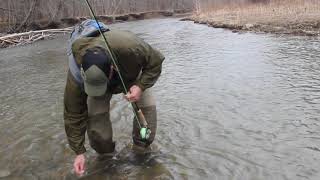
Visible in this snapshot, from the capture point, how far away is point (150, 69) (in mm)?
4500

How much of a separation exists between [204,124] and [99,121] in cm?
242

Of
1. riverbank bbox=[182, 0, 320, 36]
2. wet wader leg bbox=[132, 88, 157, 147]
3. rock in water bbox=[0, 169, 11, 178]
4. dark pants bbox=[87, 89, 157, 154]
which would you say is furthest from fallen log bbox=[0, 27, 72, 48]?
wet wader leg bbox=[132, 88, 157, 147]

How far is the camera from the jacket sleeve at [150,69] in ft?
14.6

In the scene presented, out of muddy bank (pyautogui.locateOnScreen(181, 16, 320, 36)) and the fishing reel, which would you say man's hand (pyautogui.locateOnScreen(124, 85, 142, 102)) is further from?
muddy bank (pyautogui.locateOnScreen(181, 16, 320, 36))

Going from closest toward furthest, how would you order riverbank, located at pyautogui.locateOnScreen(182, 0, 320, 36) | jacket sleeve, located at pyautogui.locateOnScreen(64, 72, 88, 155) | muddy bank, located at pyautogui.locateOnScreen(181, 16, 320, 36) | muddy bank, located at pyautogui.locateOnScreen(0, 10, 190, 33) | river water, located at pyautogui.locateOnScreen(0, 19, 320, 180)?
jacket sleeve, located at pyautogui.locateOnScreen(64, 72, 88, 155)
river water, located at pyautogui.locateOnScreen(0, 19, 320, 180)
muddy bank, located at pyautogui.locateOnScreen(181, 16, 320, 36)
riverbank, located at pyautogui.locateOnScreen(182, 0, 320, 36)
muddy bank, located at pyautogui.locateOnScreen(0, 10, 190, 33)

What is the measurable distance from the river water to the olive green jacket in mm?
906

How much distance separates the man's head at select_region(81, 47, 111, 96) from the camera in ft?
12.2

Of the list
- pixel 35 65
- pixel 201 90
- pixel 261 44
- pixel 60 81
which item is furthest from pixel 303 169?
pixel 35 65

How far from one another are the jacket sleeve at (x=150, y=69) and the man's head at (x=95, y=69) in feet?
1.89

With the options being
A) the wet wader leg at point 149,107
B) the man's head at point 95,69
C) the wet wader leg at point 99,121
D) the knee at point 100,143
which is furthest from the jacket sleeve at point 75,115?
the wet wader leg at point 149,107

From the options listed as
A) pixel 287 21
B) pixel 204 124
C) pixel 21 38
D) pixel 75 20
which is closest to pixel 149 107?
pixel 204 124

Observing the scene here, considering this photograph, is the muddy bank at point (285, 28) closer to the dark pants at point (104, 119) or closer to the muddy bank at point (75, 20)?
the dark pants at point (104, 119)

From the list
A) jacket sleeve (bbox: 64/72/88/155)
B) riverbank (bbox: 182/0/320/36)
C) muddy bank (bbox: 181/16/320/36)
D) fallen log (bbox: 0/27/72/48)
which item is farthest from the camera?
fallen log (bbox: 0/27/72/48)

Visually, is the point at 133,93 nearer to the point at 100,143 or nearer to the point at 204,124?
the point at 100,143
